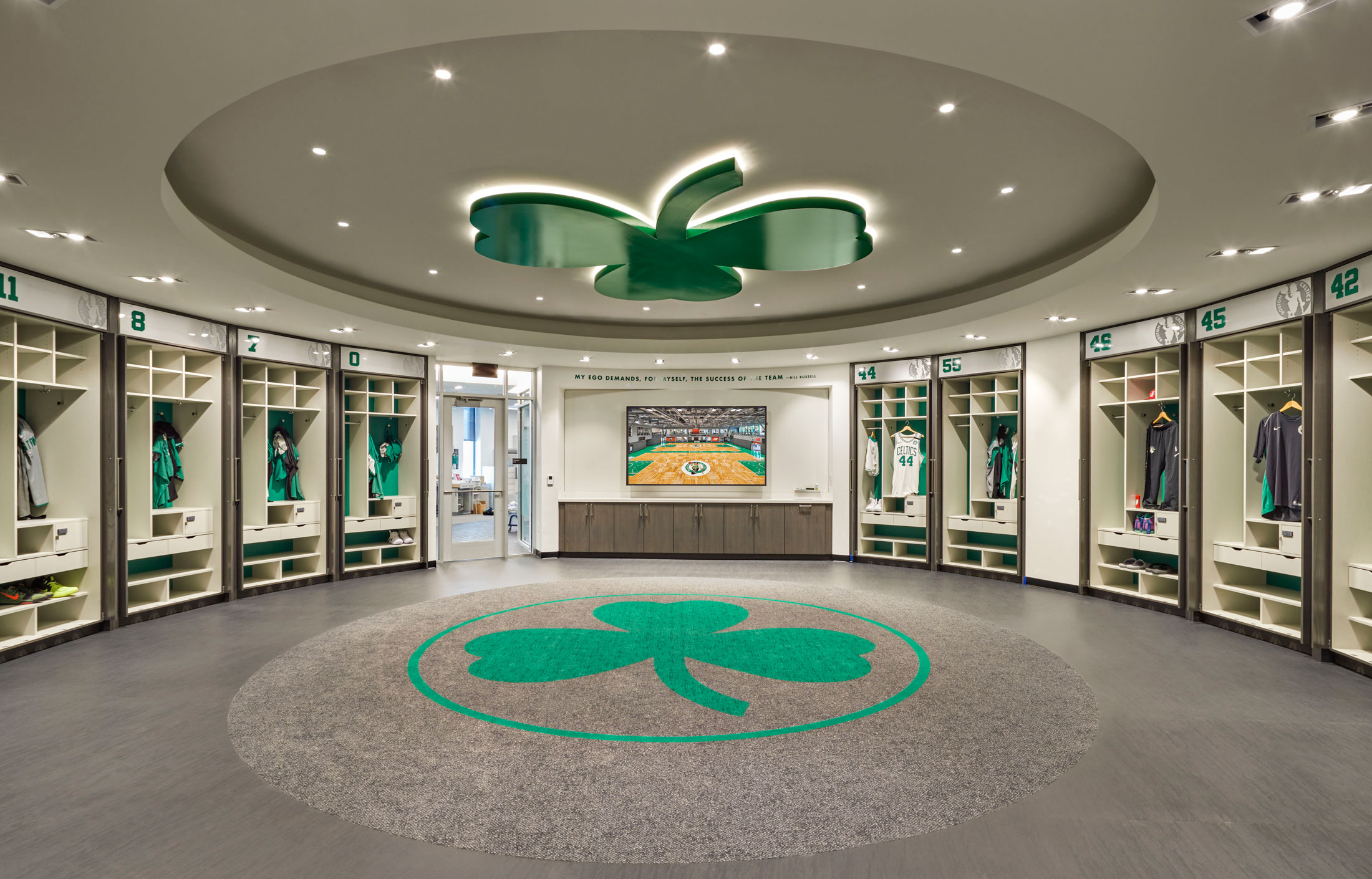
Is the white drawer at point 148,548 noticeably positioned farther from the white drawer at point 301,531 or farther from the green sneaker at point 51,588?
the white drawer at point 301,531

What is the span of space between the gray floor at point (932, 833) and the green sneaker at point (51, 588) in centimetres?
41

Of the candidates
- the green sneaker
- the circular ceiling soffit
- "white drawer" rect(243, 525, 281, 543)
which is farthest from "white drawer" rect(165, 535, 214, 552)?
the circular ceiling soffit

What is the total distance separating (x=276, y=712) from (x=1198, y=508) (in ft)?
24.4

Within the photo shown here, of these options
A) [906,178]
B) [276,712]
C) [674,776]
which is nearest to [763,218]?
[906,178]

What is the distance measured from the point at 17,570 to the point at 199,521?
183 cm

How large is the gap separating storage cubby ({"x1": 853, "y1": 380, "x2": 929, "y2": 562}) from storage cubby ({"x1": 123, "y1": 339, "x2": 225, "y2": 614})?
7796 mm

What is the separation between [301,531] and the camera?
7863 mm

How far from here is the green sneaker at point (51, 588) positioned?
537cm

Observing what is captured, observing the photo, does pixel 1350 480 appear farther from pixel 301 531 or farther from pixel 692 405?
pixel 301 531

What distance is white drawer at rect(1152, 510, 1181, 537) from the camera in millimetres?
6594

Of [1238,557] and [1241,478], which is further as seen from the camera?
[1241,478]

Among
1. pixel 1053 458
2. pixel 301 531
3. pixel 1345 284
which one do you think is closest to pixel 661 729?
pixel 1345 284

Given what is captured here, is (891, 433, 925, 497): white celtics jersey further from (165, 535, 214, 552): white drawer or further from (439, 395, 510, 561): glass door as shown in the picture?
(165, 535, 214, 552): white drawer

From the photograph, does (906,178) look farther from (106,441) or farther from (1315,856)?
(106,441)
